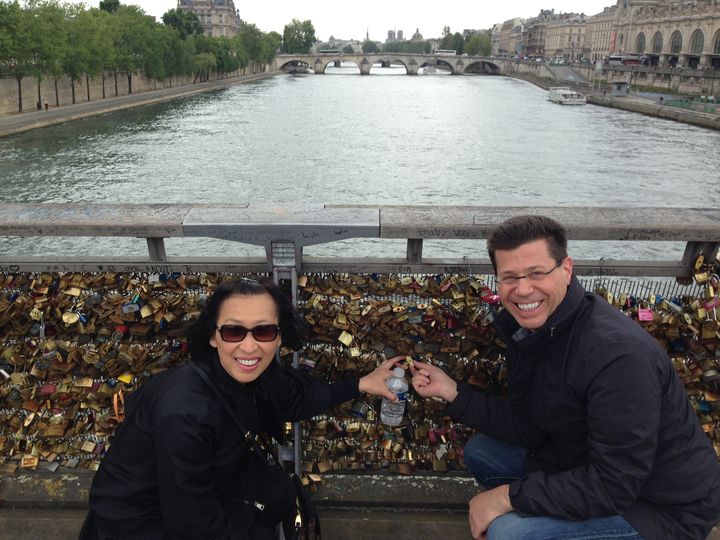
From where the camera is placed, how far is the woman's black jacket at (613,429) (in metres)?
1.88

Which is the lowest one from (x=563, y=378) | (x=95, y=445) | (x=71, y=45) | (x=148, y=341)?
(x=95, y=445)

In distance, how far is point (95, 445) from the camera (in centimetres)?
299

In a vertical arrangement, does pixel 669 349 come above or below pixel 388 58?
below

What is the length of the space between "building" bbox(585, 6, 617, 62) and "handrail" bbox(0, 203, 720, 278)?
106 meters

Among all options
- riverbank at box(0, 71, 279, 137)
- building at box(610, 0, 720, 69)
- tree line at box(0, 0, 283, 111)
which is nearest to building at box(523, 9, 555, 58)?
building at box(610, 0, 720, 69)

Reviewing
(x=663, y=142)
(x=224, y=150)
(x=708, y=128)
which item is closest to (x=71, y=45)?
(x=224, y=150)

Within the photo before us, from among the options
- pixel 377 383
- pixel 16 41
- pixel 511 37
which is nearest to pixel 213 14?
pixel 511 37

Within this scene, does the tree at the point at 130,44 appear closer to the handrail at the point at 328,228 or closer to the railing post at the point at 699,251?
the handrail at the point at 328,228

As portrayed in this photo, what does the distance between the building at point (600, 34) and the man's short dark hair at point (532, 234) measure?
10626cm

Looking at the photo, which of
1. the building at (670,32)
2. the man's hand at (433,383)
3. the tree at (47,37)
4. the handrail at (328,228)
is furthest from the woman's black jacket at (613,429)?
the building at (670,32)

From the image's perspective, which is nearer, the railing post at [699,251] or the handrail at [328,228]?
the handrail at [328,228]

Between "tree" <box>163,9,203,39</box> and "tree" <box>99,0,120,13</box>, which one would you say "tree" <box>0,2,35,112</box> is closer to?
"tree" <box>99,0,120,13</box>

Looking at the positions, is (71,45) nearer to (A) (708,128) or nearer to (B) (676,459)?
(A) (708,128)

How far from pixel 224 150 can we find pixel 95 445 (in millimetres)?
27431
